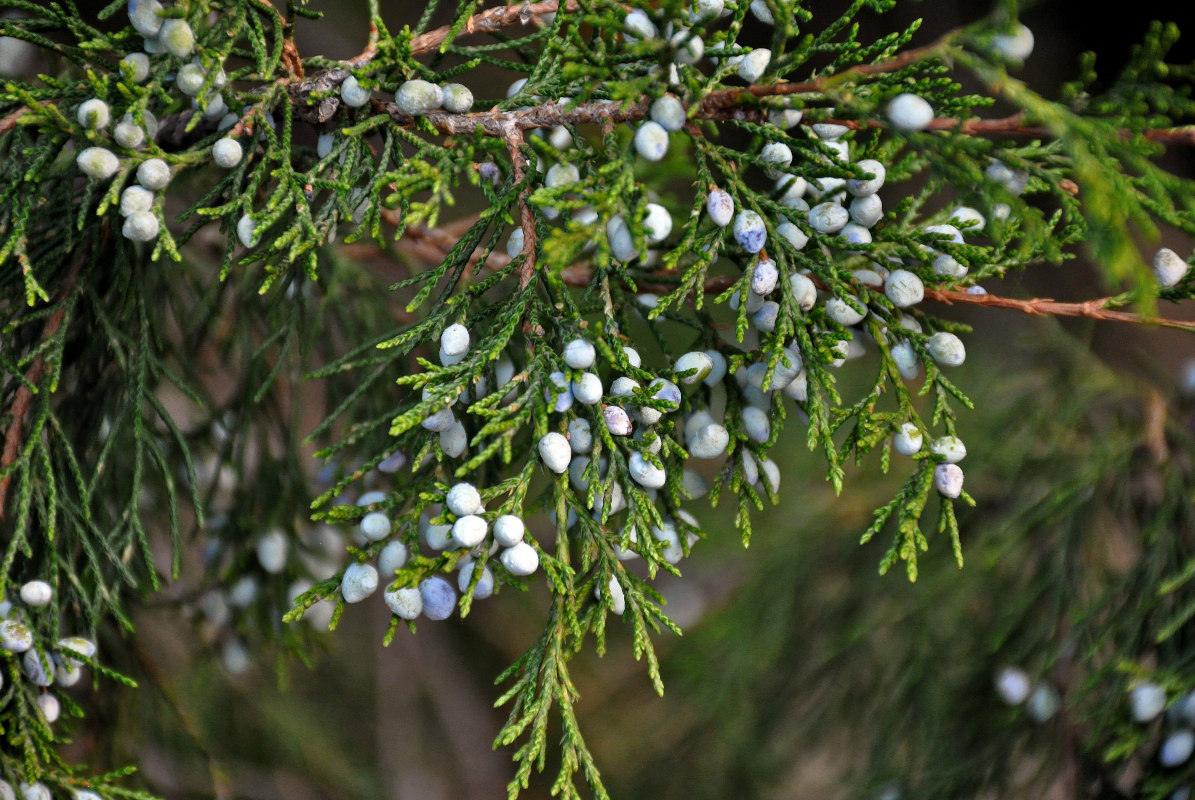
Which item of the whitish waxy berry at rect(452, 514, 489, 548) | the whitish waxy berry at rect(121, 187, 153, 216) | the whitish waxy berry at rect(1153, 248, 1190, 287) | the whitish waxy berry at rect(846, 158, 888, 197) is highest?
the whitish waxy berry at rect(121, 187, 153, 216)

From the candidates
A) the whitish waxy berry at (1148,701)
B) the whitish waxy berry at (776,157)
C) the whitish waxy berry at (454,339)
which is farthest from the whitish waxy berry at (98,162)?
the whitish waxy berry at (1148,701)

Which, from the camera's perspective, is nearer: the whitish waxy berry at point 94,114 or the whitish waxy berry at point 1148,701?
the whitish waxy berry at point 94,114

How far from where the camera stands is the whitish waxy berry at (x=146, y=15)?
62 centimetres

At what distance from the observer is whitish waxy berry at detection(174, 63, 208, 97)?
65 cm

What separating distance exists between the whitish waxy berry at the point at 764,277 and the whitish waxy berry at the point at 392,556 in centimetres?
36

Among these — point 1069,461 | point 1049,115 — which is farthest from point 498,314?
point 1069,461

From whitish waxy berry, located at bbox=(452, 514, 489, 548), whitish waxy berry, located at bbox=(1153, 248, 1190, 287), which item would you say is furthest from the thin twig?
whitish waxy berry, located at bbox=(1153, 248, 1190, 287)

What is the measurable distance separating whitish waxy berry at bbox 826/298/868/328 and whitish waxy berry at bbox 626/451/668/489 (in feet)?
0.62

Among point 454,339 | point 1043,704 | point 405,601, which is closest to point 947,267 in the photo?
point 454,339

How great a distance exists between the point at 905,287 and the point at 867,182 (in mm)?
89

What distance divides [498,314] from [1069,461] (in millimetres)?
950

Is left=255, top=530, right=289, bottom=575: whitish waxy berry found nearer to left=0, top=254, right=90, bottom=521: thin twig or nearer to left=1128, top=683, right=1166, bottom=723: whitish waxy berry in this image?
left=0, top=254, right=90, bottom=521: thin twig

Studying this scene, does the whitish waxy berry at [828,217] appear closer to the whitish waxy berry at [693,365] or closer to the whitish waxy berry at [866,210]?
the whitish waxy berry at [866,210]

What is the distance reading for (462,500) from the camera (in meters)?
0.59
